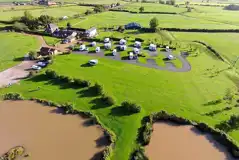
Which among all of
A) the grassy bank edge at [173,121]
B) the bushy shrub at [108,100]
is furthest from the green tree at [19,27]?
the grassy bank edge at [173,121]

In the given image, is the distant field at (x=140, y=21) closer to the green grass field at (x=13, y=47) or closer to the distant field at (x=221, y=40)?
the distant field at (x=221, y=40)

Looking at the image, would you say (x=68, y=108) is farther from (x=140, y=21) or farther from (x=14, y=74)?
(x=140, y=21)

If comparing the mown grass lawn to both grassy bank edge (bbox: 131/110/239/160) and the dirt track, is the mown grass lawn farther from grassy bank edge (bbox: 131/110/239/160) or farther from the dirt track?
the dirt track

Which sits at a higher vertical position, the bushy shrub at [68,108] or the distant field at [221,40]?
the distant field at [221,40]

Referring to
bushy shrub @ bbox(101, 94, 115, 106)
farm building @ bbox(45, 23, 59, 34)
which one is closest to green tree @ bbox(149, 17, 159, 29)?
farm building @ bbox(45, 23, 59, 34)

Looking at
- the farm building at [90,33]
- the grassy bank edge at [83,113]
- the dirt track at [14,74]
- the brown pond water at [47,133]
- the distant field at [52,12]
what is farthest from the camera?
the distant field at [52,12]

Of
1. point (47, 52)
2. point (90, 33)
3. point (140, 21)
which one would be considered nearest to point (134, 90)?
point (47, 52)

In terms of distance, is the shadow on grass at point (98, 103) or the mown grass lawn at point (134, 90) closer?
the mown grass lawn at point (134, 90)

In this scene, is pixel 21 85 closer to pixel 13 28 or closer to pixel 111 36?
pixel 111 36
